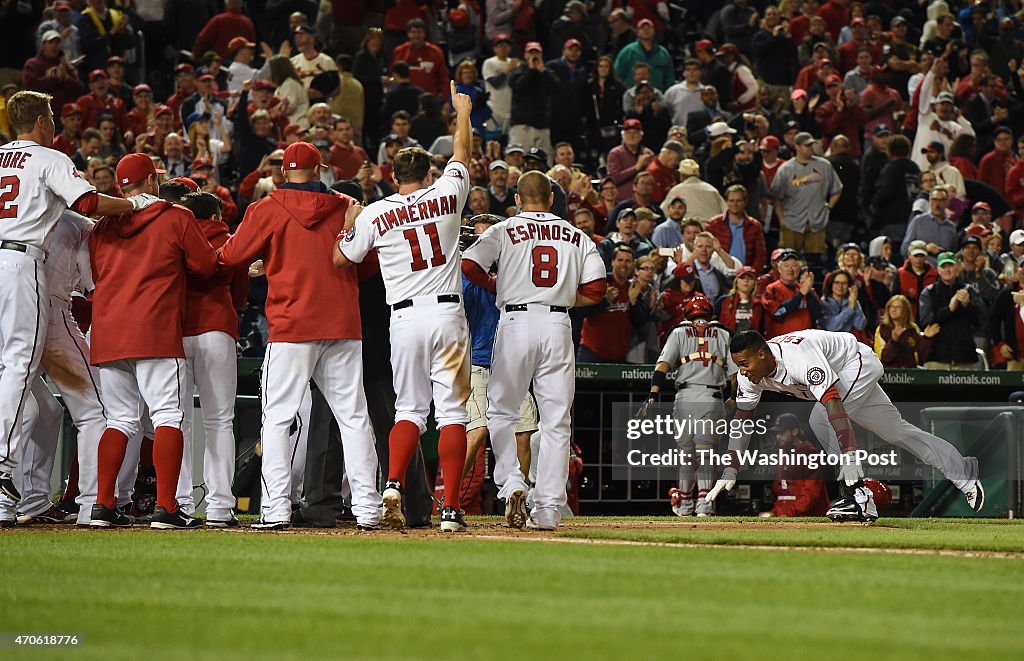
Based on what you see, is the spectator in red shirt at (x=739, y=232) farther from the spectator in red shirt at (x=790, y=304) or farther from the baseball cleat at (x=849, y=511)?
the baseball cleat at (x=849, y=511)

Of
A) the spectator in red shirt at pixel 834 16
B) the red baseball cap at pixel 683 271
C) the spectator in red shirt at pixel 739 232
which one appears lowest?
the red baseball cap at pixel 683 271

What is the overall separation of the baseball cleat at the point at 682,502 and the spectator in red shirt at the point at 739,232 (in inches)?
151

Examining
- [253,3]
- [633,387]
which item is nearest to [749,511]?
[633,387]

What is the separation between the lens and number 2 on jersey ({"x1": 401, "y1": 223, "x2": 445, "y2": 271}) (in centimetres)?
879

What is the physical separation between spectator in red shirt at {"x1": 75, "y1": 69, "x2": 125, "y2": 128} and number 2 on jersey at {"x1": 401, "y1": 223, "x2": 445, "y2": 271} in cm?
957

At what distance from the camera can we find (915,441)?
38.0 ft

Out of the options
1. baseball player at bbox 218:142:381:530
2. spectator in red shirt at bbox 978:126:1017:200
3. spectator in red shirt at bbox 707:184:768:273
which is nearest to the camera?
baseball player at bbox 218:142:381:530

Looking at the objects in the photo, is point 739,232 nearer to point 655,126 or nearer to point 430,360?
point 655,126

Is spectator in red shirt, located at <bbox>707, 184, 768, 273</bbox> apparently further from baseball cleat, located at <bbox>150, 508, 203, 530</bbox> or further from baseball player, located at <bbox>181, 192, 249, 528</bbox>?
baseball cleat, located at <bbox>150, 508, 203, 530</bbox>

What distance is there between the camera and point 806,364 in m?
10.9

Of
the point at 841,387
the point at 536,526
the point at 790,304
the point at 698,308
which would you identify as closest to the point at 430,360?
the point at 536,526

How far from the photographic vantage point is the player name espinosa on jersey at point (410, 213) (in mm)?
Result: 8844

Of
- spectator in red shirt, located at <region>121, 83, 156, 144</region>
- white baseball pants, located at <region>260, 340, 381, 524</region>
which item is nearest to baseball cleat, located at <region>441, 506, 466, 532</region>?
white baseball pants, located at <region>260, 340, 381, 524</region>

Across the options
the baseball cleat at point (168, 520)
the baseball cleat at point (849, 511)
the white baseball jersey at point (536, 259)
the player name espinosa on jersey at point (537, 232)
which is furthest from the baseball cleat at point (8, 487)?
the baseball cleat at point (849, 511)
